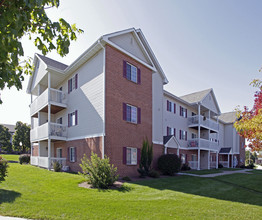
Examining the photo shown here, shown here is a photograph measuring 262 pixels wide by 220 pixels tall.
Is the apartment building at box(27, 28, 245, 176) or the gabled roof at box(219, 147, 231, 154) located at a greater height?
the apartment building at box(27, 28, 245, 176)

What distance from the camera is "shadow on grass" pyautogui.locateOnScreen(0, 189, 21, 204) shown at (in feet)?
25.7

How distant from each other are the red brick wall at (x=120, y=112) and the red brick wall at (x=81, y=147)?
940 millimetres

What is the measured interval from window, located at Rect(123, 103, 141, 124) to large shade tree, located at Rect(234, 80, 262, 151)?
323 inches

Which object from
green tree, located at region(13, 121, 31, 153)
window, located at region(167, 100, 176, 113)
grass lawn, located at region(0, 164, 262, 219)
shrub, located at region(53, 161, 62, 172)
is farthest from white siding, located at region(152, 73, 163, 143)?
green tree, located at region(13, 121, 31, 153)

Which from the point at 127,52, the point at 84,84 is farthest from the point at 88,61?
the point at 127,52

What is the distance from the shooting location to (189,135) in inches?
1181

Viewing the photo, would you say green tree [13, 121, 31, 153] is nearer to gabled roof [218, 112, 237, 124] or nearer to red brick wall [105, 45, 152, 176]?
red brick wall [105, 45, 152, 176]

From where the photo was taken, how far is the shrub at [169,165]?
59.6ft

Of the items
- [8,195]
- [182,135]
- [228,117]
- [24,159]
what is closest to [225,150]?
[228,117]

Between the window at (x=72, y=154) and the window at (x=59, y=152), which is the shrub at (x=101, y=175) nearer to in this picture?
the window at (x=72, y=154)

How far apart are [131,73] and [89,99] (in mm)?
4111

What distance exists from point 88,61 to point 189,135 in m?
18.7

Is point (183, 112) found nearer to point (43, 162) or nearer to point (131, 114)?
point (131, 114)

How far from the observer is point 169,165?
59.7 ft
